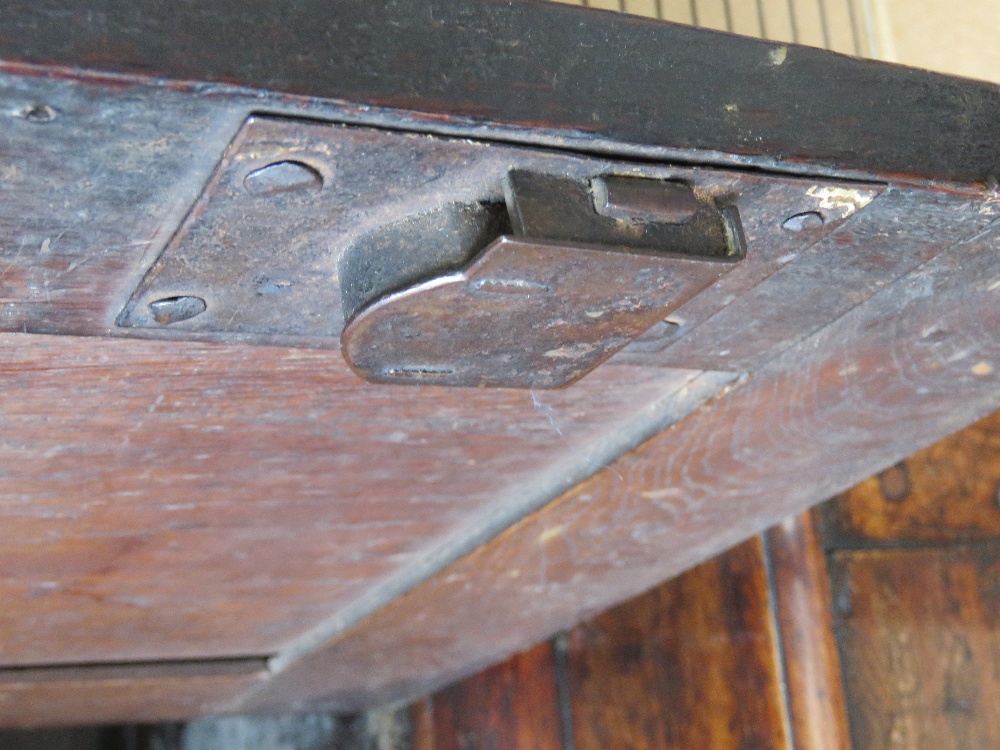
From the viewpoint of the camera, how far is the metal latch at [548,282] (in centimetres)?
33

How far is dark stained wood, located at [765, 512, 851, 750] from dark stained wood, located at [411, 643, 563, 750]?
0.33 m

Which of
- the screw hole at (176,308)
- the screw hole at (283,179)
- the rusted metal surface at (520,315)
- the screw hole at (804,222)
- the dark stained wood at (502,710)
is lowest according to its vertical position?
the dark stained wood at (502,710)

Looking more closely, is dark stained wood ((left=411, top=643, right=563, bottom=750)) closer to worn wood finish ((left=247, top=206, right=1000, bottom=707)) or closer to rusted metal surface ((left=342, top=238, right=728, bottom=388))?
worn wood finish ((left=247, top=206, right=1000, bottom=707))

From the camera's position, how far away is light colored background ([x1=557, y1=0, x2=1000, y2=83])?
1.40 ft

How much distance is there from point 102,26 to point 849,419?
1.60 feet

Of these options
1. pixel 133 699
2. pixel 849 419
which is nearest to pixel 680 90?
pixel 849 419

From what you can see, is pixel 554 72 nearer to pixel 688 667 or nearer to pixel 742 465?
pixel 742 465

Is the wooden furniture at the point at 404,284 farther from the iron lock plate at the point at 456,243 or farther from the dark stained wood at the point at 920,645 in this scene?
the dark stained wood at the point at 920,645

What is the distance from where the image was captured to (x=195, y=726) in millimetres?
1484

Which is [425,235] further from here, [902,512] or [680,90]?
[902,512]

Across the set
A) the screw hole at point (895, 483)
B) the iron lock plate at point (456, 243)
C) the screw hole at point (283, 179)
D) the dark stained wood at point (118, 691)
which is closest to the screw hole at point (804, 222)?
the iron lock plate at point (456, 243)

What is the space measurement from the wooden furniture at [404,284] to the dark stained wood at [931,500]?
0.36 meters

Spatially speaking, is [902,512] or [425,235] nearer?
[425,235]

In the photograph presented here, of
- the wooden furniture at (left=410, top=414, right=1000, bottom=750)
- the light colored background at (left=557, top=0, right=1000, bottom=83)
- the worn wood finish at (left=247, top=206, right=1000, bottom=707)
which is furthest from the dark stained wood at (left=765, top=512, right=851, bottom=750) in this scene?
the light colored background at (left=557, top=0, right=1000, bottom=83)
